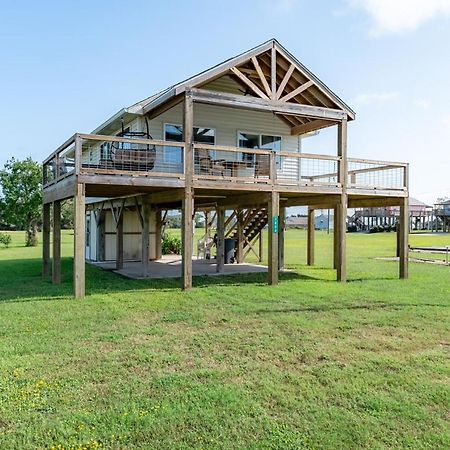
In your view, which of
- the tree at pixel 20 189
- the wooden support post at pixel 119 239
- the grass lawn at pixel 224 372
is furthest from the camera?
the tree at pixel 20 189

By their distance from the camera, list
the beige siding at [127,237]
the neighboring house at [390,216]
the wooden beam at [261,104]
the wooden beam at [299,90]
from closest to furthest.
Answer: the wooden beam at [261,104] → the wooden beam at [299,90] → the beige siding at [127,237] → the neighboring house at [390,216]

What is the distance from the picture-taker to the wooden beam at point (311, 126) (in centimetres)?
1421

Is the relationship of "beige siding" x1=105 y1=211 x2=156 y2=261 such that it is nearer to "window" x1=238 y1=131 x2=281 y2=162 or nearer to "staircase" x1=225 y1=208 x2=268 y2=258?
"staircase" x1=225 y1=208 x2=268 y2=258

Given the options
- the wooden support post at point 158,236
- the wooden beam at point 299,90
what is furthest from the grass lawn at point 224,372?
the wooden support post at point 158,236

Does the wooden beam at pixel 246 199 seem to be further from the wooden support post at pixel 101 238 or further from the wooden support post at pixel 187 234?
the wooden support post at pixel 101 238

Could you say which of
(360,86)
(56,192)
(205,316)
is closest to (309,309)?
(205,316)

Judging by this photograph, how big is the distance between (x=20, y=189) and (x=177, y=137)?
2104 centimetres

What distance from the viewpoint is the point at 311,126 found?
14.9 meters

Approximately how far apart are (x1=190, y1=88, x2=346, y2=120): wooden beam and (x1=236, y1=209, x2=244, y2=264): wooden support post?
6.17 m

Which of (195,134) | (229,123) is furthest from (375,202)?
(195,134)

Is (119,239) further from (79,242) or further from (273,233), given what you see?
(273,233)

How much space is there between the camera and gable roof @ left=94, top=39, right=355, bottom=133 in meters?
11.5

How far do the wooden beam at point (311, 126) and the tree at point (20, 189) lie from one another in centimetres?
2105

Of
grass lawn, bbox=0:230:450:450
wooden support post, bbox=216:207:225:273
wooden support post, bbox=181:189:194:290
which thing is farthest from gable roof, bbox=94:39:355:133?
grass lawn, bbox=0:230:450:450
